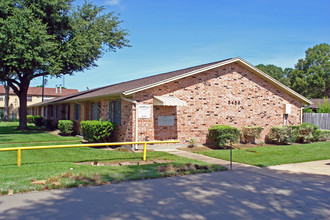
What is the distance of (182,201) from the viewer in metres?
5.53

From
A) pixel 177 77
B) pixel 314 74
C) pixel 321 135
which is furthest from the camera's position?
pixel 314 74

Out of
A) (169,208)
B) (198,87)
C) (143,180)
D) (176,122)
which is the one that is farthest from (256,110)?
(169,208)

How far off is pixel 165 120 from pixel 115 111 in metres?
3.04

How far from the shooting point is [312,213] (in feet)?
16.4

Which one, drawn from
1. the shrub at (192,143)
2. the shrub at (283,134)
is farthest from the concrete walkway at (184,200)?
the shrub at (283,134)

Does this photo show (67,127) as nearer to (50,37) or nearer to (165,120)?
(50,37)

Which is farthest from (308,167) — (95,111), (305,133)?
(95,111)

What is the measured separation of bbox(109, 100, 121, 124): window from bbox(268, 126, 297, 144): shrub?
27.8ft

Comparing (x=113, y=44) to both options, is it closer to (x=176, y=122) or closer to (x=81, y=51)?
(x=81, y=51)

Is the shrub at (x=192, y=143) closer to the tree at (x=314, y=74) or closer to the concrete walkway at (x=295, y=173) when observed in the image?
the concrete walkway at (x=295, y=173)

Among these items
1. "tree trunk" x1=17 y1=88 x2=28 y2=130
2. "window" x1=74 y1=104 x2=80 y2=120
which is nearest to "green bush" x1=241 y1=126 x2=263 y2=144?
"window" x1=74 y1=104 x2=80 y2=120

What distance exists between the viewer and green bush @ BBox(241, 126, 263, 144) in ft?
49.0

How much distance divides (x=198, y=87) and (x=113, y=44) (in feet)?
45.4

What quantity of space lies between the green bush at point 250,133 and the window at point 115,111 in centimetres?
659
